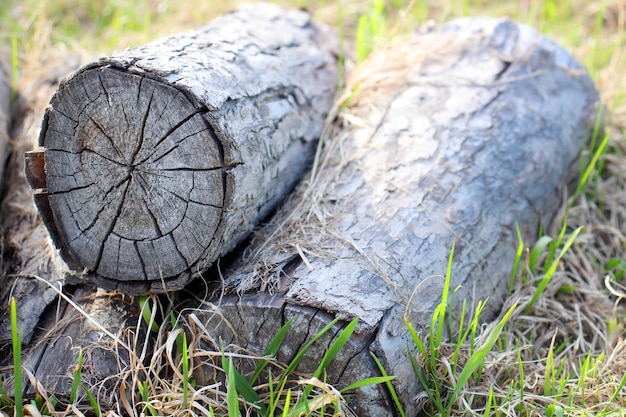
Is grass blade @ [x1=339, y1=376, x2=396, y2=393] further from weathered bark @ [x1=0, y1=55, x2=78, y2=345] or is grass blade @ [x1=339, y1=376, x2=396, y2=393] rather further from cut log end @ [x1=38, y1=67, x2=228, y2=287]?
weathered bark @ [x1=0, y1=55, x2=78, y2=345]

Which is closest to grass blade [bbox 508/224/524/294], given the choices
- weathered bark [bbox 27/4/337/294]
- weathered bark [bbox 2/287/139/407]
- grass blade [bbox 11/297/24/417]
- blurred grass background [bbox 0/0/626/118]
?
weathered bark [bbox 27/4/337/294]

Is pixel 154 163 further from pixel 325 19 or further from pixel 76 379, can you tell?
pixel 325 19

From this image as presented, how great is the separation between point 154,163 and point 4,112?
1.45 m

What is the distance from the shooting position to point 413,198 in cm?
199

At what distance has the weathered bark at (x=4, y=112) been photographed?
2.50m

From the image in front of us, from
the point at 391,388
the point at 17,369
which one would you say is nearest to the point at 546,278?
the point at 391,388

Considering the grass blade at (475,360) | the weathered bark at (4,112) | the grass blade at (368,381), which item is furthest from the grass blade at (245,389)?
the weathered bark at (4,112)

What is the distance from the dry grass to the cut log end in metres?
0.27

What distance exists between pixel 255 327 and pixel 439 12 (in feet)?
11.3

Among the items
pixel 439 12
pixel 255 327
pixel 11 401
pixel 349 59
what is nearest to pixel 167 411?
pixel 255 327

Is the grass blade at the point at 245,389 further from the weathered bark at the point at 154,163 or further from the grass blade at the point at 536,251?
the grass blade at the point at 536,251

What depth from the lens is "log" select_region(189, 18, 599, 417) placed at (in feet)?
5.47

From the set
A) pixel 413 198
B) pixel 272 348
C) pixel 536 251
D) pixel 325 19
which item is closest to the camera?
pixel 272 348

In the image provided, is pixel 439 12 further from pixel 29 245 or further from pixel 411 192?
pixel 29 245
